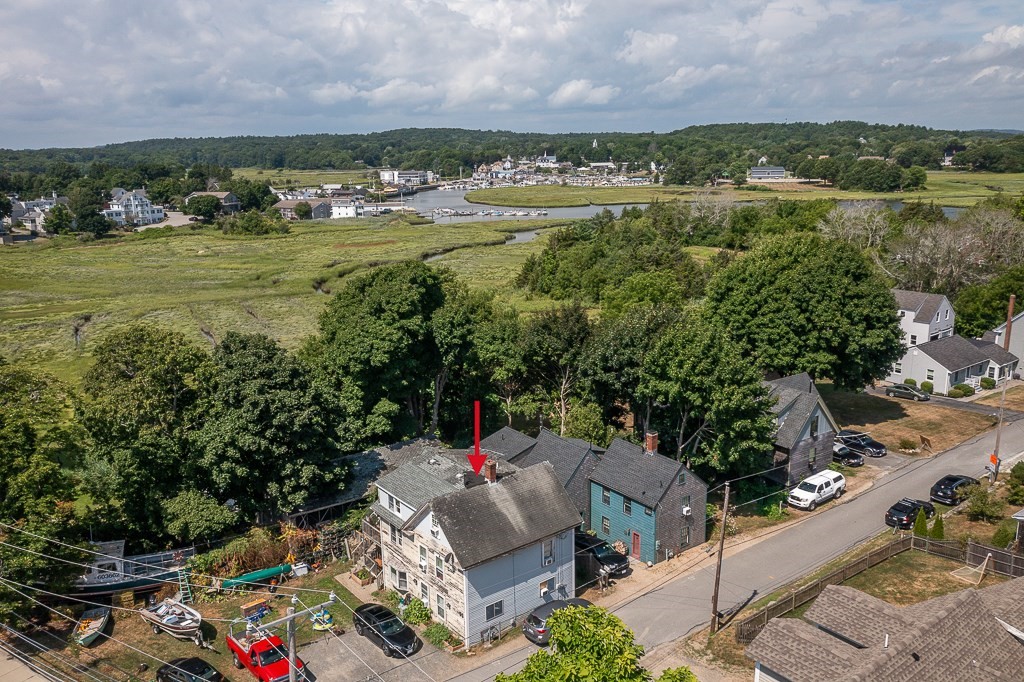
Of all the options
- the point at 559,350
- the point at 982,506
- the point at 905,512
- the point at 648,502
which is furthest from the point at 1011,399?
the point at 648,502

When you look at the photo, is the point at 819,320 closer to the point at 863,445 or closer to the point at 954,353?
the point at 863,445

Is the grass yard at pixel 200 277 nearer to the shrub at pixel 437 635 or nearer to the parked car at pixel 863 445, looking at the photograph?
the shrub at pixel 437 635

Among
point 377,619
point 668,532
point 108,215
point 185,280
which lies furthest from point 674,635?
point 108,215

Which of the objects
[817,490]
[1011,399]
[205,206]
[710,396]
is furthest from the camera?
[205,206]

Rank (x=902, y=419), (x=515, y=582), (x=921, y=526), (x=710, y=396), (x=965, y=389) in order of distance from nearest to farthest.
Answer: (x=515, y=582) → (x=921, y=526) → (x=710, y=396) → (x=902, y=419) → (x=965, y=389)

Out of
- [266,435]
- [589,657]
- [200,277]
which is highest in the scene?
[589,657]

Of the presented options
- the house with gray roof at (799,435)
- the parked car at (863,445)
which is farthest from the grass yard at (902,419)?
the house with gray roof at (799,435)

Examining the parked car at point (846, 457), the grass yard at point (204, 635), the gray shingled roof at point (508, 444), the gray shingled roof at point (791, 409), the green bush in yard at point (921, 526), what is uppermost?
the gray shingled roof at point (791, 409)
